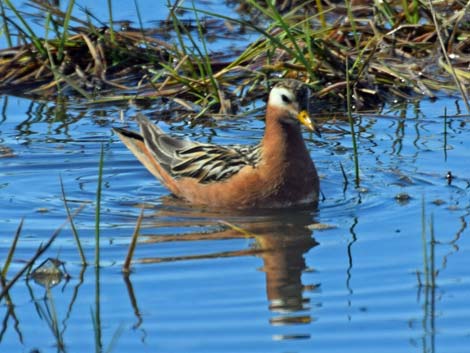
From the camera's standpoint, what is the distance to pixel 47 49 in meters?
12.5

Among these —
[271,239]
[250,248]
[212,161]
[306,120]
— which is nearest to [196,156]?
[212,161]

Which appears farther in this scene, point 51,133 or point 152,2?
point 152,2

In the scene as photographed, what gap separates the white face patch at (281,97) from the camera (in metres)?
9.62

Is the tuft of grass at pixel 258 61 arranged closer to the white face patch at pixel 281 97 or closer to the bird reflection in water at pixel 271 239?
the white face patch at pixel 281 97

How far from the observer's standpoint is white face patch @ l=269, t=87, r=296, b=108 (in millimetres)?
9617

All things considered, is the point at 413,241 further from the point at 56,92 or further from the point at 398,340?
the point at 56,92

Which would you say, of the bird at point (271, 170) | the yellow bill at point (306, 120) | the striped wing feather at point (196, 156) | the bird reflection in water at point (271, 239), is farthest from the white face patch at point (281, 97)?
the bird reflection in water at point (271, 239)

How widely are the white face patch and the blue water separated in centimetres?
79

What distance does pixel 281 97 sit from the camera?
382 inches

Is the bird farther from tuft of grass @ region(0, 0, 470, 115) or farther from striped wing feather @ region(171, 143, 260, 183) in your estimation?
tuft of grass @ region(0, 0, 470, 115)

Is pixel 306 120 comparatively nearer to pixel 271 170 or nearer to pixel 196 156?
pixel 271 170

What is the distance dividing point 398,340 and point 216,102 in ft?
17.6

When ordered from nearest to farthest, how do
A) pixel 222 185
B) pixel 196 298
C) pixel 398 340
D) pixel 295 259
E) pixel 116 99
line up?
pixel 398 340, pixel 196 298, pixel 295 259, pixel 222 185, pixel 116 99

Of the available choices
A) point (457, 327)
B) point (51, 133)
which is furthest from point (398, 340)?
point (51, 133)
